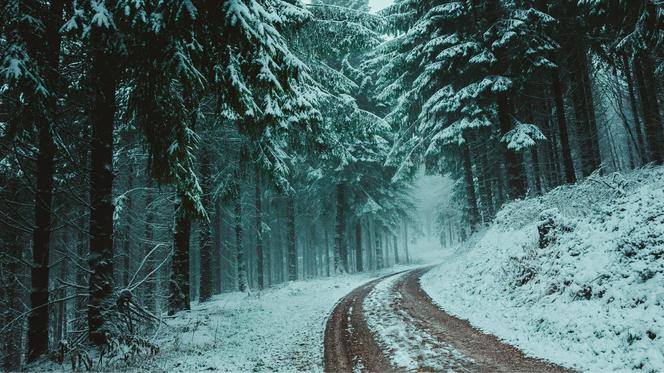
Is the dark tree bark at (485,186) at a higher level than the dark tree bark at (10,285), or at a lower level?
higher

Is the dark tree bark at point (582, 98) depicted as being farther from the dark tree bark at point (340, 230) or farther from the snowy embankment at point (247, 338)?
the dark tree bark at point (340, 230)

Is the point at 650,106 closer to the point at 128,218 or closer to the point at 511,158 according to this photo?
the point at 511,158

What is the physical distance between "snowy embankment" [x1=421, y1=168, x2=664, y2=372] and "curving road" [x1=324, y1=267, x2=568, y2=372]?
38 cm

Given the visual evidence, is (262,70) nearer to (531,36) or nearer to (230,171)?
(230,171)

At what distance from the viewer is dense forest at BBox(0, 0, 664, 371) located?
6.34 meters

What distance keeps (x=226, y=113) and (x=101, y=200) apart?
4346mm

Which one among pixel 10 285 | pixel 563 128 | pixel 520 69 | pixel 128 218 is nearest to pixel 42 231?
Result: pixel 10 285

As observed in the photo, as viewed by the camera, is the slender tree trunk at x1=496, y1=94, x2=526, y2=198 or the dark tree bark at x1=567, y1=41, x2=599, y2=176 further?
the slender tree trunk at x1=496, y1=94, x2=526, y2=198

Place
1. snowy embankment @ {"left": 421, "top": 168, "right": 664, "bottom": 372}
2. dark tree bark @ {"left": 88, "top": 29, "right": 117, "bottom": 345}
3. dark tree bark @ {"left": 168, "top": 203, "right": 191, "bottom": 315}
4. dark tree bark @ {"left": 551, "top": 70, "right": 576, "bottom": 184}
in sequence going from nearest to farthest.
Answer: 1. snowy embankment @ {"left": 421, "top": 168, "right": 664, "bottom": 372}
2. dark tree bark @ {"left": 88, "top": 29, "right": 117, "bottom": 345}
3. dark tree bark @ {"left": 168, "top": 203, "right": 191, "bottom": 315}
4. dark tree bark @ {"left": 551, "top": 70, "right": 576, "bottom": 184}

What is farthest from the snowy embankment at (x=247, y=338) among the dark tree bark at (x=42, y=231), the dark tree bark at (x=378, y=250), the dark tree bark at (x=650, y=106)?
the dark tree bark at (x=378, y=250)

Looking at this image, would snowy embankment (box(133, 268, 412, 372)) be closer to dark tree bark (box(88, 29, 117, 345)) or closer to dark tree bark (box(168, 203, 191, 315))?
dark tree bark (box(168, 203, 191, 315))

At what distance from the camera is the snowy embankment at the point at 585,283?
228 inches

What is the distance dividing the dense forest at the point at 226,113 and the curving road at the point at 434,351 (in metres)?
4.29

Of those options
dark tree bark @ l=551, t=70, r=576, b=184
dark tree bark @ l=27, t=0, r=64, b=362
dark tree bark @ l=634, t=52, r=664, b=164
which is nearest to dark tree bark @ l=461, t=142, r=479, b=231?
dark tree bark @ l=551, t=70, r=576, b=184
